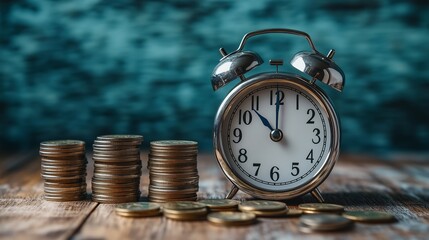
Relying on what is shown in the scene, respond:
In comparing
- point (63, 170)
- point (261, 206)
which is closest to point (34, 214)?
point (63, 170)

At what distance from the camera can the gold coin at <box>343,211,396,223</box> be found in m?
1.80

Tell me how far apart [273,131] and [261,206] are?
0.28 m

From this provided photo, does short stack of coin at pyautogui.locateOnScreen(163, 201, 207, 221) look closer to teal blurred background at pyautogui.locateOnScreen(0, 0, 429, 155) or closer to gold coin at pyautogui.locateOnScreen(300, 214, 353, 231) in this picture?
gold coin at pyautogui.locateOnScreen(300, 214, 353, 231)

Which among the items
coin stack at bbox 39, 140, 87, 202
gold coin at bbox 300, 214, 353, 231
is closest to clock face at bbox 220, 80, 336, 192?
gold coin at bbox 300, 214, 353, 231

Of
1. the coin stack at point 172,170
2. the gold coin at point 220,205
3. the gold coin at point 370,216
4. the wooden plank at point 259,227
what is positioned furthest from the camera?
the coin stack at point 172,170

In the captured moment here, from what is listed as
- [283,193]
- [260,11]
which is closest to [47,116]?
[260,11]

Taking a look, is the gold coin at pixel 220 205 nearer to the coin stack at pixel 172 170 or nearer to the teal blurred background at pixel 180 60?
the coin stack at pixel 172 170

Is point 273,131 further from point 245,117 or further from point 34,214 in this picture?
point 34,214

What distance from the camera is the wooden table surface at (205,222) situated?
1.68m

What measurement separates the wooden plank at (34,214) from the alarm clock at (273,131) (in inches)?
17.7

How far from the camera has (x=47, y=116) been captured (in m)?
3.76

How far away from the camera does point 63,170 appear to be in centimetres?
210

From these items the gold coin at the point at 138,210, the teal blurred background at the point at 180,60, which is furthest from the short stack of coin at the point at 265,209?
the teal blurred background at the point at 180,60

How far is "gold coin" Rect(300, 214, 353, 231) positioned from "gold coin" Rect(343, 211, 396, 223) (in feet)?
0.16
